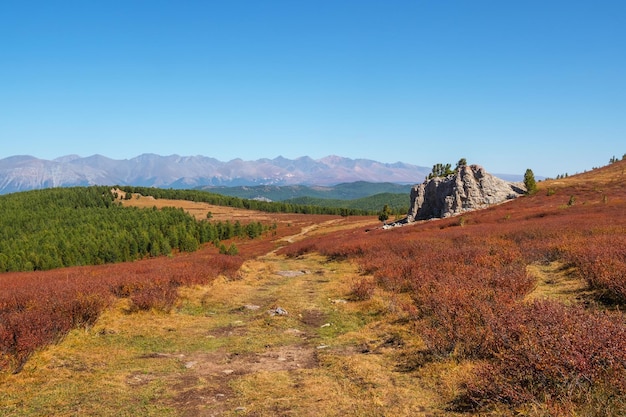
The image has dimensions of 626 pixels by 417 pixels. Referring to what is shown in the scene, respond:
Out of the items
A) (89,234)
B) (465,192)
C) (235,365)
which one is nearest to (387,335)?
(235,365)

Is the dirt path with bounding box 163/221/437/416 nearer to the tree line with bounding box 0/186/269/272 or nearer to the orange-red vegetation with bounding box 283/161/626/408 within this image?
the orange-red vegetation with bounding box 283/161/626/408

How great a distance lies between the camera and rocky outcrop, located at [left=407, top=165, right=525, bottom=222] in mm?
67438

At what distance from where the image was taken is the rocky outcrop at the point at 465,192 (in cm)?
6744

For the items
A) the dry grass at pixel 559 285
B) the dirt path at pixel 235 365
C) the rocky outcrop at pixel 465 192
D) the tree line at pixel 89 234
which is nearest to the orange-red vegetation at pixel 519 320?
the dry grass at pixel 559 285

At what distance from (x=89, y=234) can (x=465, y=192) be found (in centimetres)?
11642

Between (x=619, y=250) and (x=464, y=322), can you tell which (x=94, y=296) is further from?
(x=619, y=250)

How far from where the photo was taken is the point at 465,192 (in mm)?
68250

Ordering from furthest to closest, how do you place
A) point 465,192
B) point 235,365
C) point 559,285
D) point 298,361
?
point 465,192, point 559,285, point 298,361, point 235,365

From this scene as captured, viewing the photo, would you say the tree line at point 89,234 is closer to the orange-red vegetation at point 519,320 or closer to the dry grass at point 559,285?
the orange-red vegetation at point 519,320

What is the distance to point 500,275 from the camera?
1475 centimetres

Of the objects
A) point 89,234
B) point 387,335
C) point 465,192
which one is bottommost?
point 89,234

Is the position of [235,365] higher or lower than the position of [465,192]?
lower

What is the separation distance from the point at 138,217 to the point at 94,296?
5959 inches

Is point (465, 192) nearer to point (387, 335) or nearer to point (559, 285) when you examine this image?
point (559, 285)
